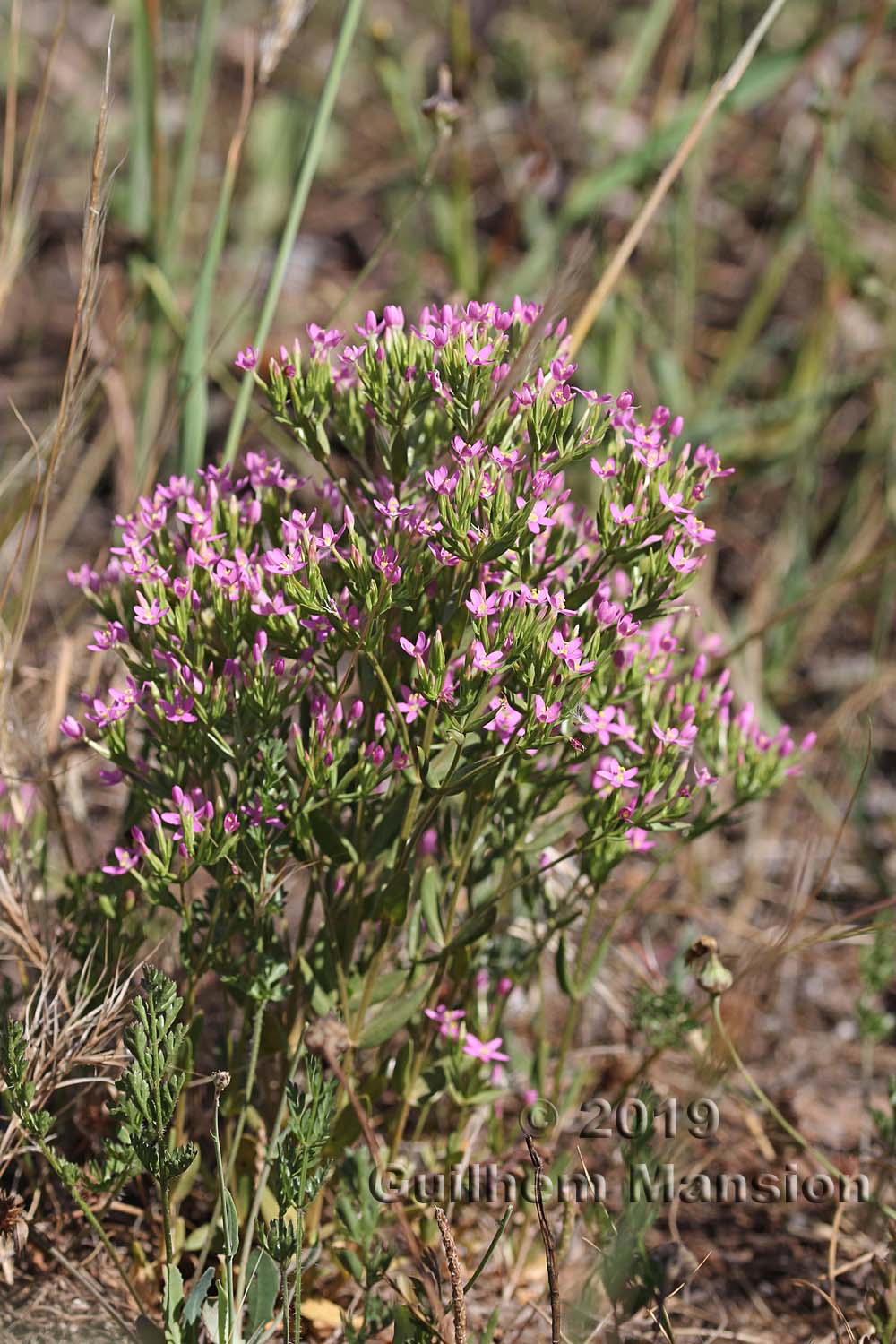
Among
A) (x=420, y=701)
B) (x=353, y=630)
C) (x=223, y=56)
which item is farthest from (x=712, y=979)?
(x=223, y=56)

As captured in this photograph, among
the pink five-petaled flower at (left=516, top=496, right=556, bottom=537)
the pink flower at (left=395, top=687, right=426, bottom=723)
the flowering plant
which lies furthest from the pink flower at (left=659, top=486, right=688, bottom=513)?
the pink flower at (left=395, top=687, right=426, bottom=723)

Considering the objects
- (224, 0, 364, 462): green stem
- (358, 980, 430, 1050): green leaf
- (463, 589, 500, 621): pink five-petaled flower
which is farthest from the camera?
(224, 0, 364, 462): green stem

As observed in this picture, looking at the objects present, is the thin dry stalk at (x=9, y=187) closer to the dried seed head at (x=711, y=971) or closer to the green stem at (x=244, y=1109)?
the green stem at (x=244, y=1109)

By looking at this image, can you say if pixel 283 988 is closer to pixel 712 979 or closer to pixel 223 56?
pixel 712 979

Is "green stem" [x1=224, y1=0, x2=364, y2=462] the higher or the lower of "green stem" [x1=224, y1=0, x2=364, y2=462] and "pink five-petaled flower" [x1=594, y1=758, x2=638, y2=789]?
the higher

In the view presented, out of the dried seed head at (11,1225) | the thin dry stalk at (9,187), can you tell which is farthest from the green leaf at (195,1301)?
the thin dry stalk at (9,187)

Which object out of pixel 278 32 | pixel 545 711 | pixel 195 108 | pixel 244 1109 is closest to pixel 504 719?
pixel 545 711

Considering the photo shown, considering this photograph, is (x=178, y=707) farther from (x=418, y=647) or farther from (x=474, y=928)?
(x=474, y=928)

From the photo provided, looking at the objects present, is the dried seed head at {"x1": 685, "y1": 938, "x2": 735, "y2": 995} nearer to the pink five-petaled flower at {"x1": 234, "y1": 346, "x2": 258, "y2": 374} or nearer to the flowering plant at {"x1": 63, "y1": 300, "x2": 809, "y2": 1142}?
the flowering plant at {"x1": 63, "y1": 300, "x2": 809, "y2": 1142}
